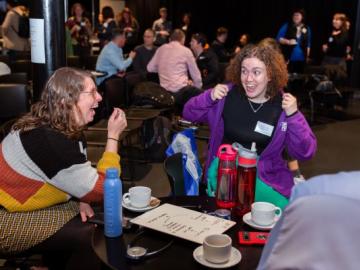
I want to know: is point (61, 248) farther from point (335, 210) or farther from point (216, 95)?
point (335, 210)

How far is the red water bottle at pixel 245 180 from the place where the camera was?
5.89ft

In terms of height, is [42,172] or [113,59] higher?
[113,59]

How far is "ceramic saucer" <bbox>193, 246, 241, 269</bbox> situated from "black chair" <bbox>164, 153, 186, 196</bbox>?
0.73 metres

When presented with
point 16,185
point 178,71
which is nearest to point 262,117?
point 16,185

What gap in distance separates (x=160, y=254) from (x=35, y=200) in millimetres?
695

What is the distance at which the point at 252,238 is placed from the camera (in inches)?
63.1

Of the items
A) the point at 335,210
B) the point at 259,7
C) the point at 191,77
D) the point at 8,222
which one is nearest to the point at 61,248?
the point at 8,222

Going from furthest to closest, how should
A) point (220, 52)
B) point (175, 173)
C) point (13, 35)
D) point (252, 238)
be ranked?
point (220, 52), point (13, 35), point (175, 173), point (252, 238)

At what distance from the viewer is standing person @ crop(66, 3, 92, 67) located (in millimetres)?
8367

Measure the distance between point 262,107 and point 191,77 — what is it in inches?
148

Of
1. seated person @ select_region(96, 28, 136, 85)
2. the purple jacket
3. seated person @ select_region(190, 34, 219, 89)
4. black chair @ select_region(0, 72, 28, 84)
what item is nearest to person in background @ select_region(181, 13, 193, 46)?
seated person @ select_region(190, 34, 219, 89)

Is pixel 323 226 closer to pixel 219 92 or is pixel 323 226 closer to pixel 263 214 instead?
pixel 263 214

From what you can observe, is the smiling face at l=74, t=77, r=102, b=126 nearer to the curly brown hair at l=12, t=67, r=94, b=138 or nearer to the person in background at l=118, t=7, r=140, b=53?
the curly brown hair at l=12, t=67, r=94, b=138

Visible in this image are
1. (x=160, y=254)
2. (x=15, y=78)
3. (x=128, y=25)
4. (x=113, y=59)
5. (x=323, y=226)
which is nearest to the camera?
(x=323, y=226)
